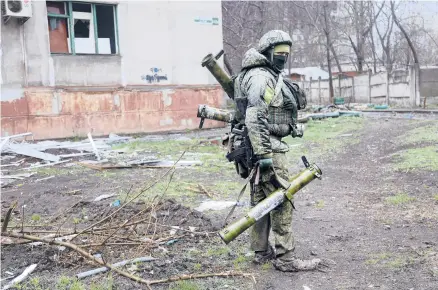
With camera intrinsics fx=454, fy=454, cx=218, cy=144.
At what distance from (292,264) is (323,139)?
32.4ft

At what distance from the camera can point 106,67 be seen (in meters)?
15.8

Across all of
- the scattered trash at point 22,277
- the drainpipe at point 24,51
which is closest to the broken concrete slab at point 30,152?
the drainpipe at point 24,51

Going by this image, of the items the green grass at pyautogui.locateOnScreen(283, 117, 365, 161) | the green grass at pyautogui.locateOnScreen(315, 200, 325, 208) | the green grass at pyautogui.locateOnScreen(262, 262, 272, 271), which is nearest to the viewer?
the green grass at pyautogui.locateOnScreen(262, 262, 272, 271)

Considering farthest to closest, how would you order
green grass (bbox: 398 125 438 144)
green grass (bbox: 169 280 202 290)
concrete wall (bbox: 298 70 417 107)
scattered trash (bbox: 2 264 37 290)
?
concrete wall (bbox: 298 70 417 107)
green grass (bbox: 398 125 438 144)
scattered trash (bbox: 2 264 37 290)
green grass (bbox: 169 280 202 290)

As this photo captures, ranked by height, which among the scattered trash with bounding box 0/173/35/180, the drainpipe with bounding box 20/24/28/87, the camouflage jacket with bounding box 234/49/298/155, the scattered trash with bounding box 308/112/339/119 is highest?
the drainpipe with bounding box 20/24/28/87

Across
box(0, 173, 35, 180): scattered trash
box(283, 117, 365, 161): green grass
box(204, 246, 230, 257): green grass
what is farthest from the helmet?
box(0, 173, 35, 180): scattered trash

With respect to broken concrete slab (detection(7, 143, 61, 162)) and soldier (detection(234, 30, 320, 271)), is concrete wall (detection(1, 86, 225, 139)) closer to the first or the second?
broken concrete slab (detection(7, 143, 61, 162))

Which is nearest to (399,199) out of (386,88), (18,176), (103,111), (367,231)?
(367,231)

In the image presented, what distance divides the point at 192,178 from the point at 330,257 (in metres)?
4.51

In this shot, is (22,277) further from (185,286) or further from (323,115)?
(323,115)

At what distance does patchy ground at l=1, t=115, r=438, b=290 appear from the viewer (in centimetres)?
376

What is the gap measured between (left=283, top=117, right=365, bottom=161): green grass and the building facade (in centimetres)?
451

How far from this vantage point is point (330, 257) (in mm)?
4234

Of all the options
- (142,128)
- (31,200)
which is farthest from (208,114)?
(142,128)
